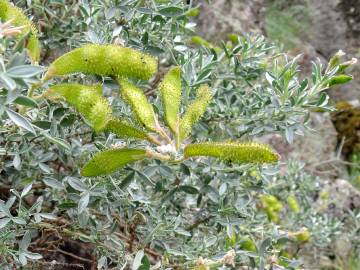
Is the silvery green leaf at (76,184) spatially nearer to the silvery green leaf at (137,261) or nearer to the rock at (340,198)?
the silvery green leaf at (137,261)

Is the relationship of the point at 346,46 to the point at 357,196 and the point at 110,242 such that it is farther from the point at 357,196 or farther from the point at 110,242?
the point at 110,242

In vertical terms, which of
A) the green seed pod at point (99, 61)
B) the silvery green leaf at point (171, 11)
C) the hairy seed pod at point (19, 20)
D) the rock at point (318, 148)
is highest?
the hairy seed pod at point (19, 20)

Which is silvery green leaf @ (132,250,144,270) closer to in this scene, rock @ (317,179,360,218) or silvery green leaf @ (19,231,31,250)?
silvery green leaf @ (19,231,31,250)

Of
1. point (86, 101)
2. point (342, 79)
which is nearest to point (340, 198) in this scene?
point (342, 79)

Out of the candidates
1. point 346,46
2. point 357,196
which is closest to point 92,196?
point 357,196

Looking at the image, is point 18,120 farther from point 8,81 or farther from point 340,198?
point 340,198

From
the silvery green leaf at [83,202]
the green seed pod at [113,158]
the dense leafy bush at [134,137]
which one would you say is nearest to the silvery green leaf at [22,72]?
the dense leafy bush at [134,137]
